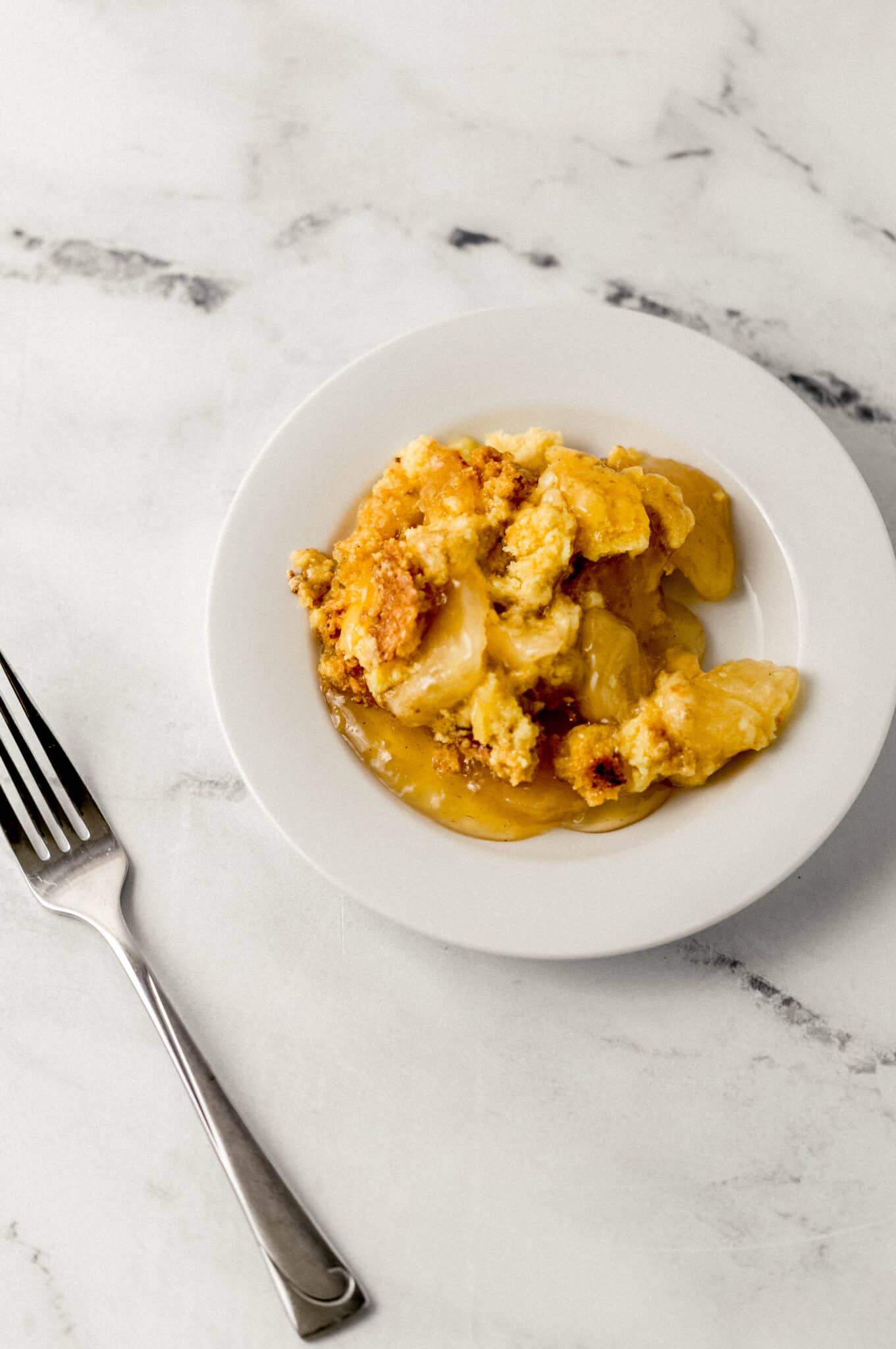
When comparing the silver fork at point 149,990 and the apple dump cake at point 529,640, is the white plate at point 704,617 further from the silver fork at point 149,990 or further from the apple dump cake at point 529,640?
the silver fork at point 149,990

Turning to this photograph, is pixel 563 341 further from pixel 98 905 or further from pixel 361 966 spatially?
pixel 98 905

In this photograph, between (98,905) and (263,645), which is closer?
(263,645)

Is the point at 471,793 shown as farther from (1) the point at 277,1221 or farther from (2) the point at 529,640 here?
(1) the point at 277,1221

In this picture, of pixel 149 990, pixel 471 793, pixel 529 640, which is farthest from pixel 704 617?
pixel 149 990

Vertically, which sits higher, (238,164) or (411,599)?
(238,164)

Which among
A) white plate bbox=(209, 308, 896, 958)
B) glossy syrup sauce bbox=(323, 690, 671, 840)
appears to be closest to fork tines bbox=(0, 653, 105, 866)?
white plate bbox=(209, 308, 896, 958)

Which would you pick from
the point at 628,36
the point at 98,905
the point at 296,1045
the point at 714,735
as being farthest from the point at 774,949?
the point at 628,36

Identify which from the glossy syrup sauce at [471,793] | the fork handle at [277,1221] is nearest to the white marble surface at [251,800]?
the fork handle at [277,1221]
